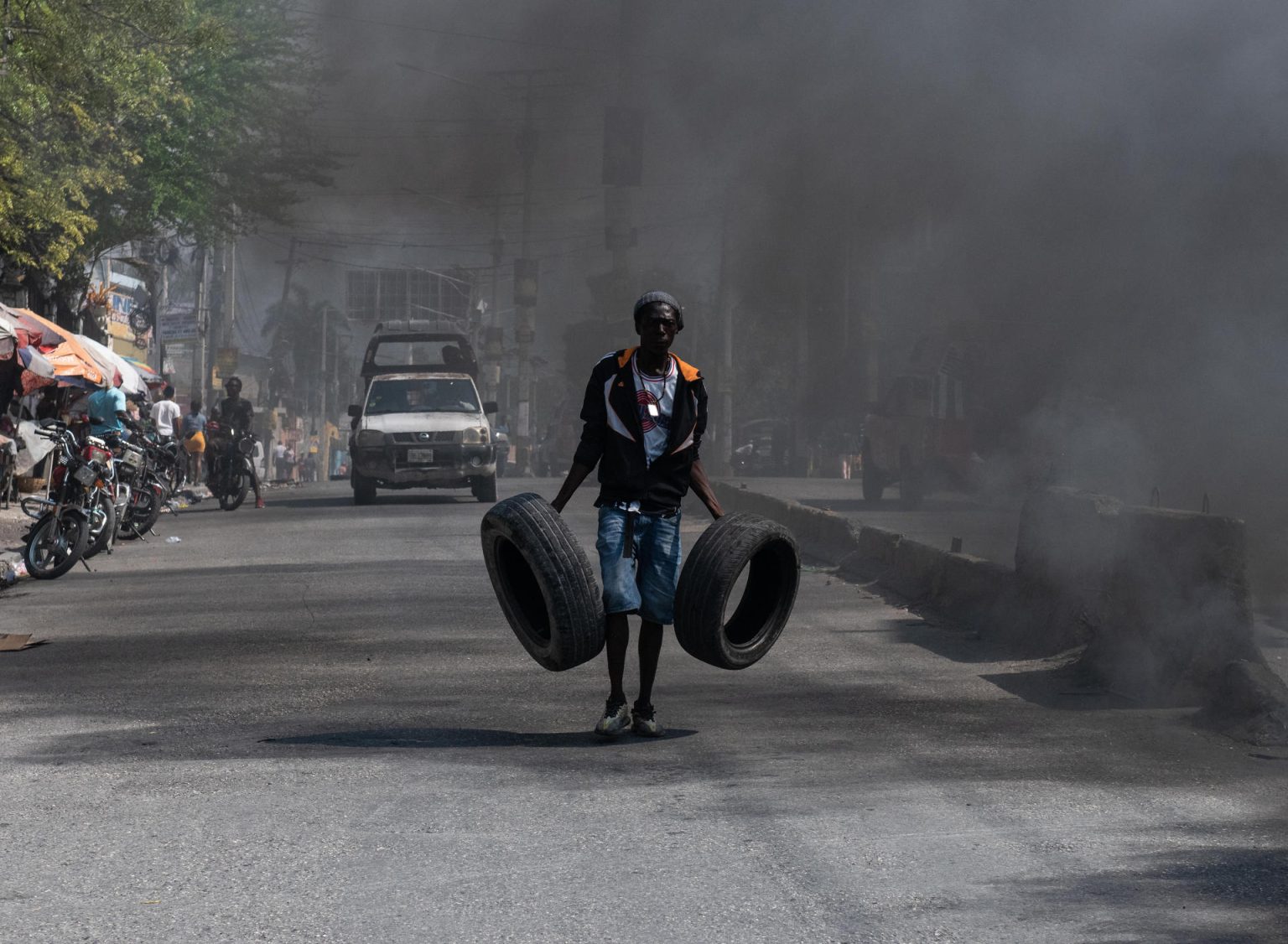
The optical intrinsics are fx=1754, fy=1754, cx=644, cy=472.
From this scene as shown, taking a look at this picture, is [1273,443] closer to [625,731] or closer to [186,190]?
[625,731]

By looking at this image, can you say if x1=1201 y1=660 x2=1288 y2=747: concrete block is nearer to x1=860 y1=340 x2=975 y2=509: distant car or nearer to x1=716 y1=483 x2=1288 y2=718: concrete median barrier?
x1=716 y1=483 x2=1288 y2=718: concrete median barrier

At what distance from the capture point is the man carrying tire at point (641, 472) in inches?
240

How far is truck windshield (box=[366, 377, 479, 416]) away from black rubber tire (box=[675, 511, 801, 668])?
16.3 meters

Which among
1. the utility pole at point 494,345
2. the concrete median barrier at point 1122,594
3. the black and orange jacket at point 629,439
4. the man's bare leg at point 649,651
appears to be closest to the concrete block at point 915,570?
the concrete median barrier at point 1122,594

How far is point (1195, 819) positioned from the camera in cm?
483

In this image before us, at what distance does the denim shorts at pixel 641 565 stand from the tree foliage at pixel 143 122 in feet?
33.9

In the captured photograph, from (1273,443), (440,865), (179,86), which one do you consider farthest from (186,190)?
(440,865)

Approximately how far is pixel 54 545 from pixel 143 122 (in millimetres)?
11436

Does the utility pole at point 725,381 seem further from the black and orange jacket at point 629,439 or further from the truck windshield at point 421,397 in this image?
the black and orange jacket at point 629,439

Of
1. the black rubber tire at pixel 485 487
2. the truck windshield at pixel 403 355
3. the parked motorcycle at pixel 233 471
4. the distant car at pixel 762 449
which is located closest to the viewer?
the parked motorcycle at pixel 233 471

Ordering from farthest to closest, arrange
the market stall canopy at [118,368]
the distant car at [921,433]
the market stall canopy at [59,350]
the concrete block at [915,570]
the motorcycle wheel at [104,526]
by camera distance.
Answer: the market stall canopy at [118,368] → the distant car at [921,433] → the market stall canopy at [59,350] → the motorcycle wheel at [104,526] → the concrete block at [915,570]

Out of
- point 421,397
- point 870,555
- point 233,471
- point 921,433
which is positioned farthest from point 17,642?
point 921,433

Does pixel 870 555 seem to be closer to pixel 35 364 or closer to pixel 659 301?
pixel 659 301

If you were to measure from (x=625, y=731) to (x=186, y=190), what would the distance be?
761 inches
